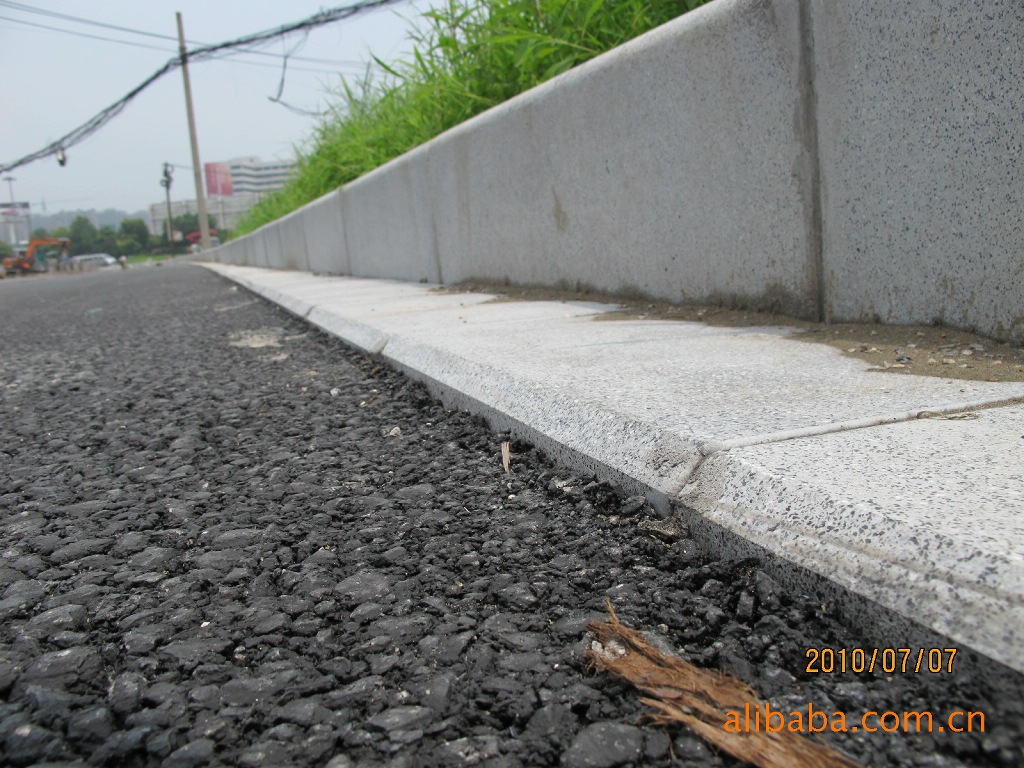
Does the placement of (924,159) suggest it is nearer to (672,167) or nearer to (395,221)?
(672,167)

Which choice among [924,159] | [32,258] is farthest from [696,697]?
[32,258]

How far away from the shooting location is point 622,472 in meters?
1.48

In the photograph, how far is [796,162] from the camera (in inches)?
93.7

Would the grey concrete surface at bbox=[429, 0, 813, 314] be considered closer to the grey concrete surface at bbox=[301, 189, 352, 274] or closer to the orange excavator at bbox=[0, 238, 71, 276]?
the grey concrete surface at bbox=[301, 189, 352, 274]

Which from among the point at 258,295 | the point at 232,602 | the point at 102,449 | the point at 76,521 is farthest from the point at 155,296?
the point at 232,602

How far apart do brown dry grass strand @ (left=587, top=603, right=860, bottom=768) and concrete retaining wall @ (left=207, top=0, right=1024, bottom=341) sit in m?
1.39

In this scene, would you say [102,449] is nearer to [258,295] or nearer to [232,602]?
[232,602]

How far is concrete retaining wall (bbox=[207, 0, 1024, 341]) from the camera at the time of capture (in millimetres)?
1835

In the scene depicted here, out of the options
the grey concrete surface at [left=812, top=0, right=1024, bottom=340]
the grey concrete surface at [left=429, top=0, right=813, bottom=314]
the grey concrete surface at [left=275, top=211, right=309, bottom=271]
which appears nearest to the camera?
the grey concrete surface at [left=812, top=0, right=1024, bottom=340]

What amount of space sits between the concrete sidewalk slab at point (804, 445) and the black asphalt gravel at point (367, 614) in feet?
0.25

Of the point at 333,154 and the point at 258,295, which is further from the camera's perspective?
the point at 333,154

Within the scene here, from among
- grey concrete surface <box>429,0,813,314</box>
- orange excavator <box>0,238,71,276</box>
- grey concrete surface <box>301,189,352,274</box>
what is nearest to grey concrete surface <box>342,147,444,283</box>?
grey concrete surface <box>301,189,352,274</box>

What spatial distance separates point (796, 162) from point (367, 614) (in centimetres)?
191

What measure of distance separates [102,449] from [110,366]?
5.98ft
